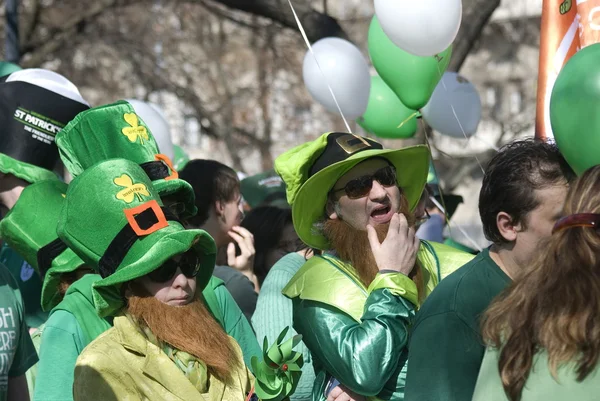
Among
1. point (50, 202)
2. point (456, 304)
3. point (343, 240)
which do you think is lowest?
point (50, 202)

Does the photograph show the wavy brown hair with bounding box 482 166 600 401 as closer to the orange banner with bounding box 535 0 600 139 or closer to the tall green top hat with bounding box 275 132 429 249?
the orange banner with bounding box 535 0 600 139

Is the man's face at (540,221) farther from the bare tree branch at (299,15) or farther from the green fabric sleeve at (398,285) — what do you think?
the bare tree branch at (299,15)

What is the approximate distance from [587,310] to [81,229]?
1.91 metres

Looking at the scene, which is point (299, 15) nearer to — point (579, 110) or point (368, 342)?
point (368, 342)

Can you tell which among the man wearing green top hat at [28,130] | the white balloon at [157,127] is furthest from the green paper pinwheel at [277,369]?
the white balloon at [157,127]

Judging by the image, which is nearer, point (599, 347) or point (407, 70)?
point (599, 347)

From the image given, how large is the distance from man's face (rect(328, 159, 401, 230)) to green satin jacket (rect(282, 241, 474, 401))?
0.21 m

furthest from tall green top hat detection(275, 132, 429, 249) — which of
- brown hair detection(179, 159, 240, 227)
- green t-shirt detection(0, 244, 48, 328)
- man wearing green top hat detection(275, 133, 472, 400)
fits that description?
green t-shirt detection(0, 244, 48, 328)

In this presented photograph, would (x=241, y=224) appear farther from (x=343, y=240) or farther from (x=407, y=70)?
(x=343, y=240)

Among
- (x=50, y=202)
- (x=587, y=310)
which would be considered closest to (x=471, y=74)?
(x=50, y=202)

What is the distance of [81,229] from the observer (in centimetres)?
372

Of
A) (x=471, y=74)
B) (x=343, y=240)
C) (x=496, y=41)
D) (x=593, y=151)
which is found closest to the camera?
(x=593, y=151)

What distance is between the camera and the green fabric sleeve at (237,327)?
4016 millimetres

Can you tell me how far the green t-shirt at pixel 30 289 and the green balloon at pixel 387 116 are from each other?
2507 mm
